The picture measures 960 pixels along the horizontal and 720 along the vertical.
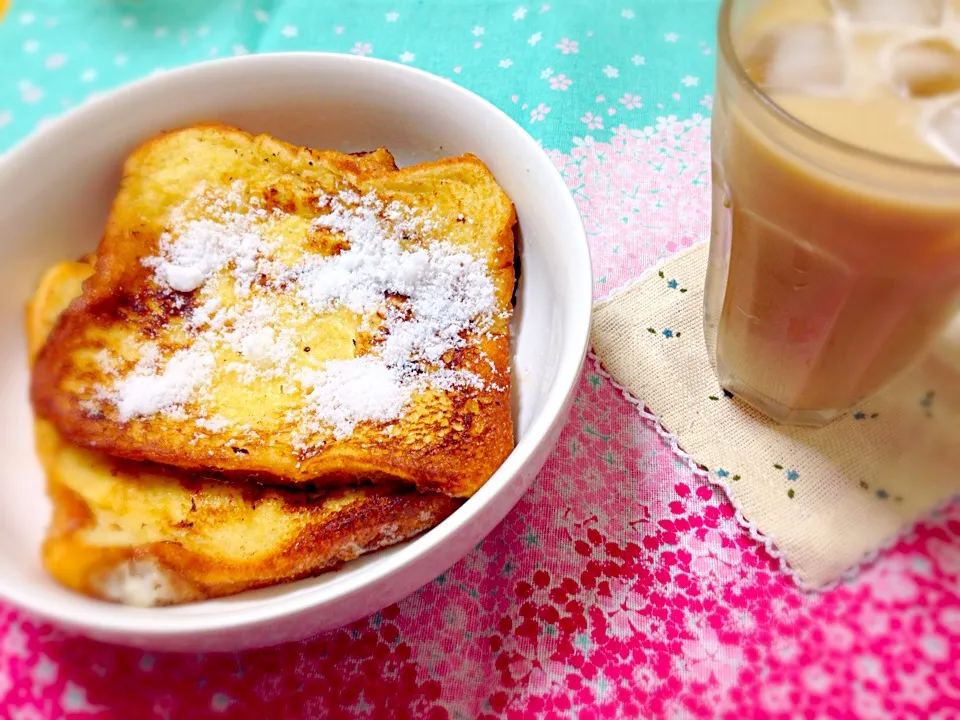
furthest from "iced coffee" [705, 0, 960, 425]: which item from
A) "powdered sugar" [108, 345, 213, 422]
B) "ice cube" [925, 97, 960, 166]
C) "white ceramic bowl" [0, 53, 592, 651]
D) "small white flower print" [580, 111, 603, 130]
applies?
"powdered sugar" [108, 345, 213, 422]

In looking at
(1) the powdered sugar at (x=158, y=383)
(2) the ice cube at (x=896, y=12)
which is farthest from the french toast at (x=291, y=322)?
(2) the ice cube at (x=896, y=12)

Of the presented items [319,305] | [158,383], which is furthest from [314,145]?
[158,383]

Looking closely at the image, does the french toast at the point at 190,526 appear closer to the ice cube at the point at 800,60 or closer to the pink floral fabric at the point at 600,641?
the pink floral fabric at the point at 600,641

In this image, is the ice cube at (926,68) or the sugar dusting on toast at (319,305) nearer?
the ice cube at (926,68)

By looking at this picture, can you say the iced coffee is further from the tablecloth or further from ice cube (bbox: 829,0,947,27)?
the tablecloth

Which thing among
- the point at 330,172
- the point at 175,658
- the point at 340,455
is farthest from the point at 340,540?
the point at 330,172

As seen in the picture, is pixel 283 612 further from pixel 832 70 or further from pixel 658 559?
pixel 832 70
